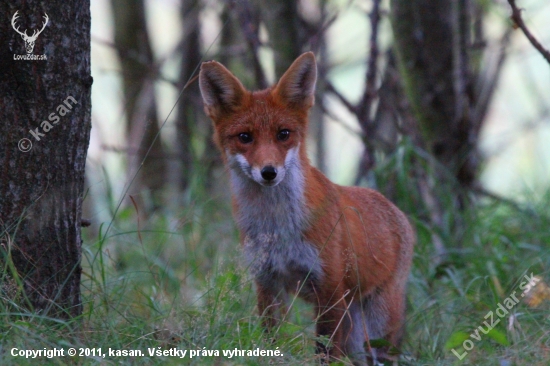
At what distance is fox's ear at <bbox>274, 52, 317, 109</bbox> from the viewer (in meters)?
4.60

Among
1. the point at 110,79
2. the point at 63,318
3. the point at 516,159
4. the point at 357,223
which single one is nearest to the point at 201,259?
the point at 357,223

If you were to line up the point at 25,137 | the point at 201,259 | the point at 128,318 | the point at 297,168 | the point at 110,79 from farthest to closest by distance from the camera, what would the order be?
the point at 110,79 → the point at 201,259 → the point at 297,168 → the point at 128,318 → the point at 25,137

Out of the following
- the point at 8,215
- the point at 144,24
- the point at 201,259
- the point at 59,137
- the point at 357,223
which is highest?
the point at 144,24

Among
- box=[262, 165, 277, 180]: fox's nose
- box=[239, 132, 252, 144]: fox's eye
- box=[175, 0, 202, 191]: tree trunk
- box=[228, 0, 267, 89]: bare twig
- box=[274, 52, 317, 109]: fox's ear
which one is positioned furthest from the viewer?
box=[175, 0, 202, 191]: tree trunk

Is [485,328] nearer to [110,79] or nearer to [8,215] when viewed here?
[8,215]

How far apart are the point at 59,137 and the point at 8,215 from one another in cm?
50

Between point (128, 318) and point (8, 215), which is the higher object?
point (8, 215)

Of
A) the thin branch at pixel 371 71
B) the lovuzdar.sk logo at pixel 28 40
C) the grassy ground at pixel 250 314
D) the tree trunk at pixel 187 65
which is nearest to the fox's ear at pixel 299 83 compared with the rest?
the grassy ground at pixel 250 314

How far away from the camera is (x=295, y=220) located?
4.40 meters

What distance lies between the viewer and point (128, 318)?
3.89m

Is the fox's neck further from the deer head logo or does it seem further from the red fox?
the deer head logo

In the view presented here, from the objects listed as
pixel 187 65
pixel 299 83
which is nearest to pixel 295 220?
pixel 299 83

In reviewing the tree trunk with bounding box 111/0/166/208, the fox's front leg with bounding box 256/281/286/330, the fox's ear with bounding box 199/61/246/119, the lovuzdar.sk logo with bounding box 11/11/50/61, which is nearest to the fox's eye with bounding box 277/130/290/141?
the fox's ear with bounding box 199/61/246/119

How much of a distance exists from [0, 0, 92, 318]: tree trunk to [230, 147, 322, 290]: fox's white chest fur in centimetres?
115
